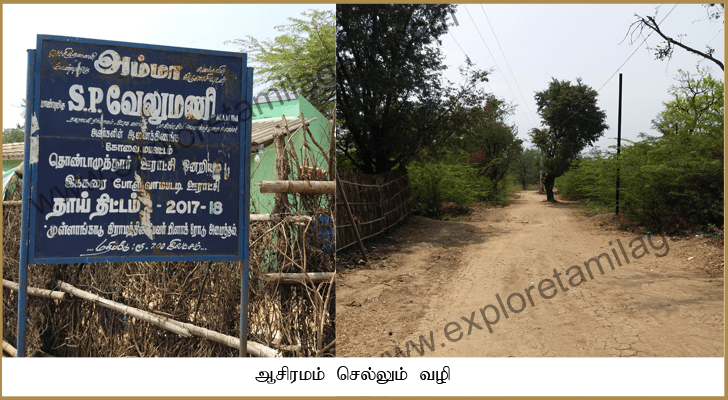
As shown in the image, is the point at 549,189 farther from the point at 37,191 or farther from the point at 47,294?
the point at 37,191

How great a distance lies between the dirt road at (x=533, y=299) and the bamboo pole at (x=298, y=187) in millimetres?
1897

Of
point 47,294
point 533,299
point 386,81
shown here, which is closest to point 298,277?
point 47,294

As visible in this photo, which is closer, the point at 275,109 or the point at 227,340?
the point at 227,340

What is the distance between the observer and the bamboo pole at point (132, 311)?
126 inches

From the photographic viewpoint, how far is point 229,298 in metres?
3.18

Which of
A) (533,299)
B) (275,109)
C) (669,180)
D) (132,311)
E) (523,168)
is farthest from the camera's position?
(523,168)

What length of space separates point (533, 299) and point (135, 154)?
15.6 ft

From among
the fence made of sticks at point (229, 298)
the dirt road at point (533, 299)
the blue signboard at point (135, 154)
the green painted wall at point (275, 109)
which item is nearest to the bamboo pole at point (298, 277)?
the fence made of sticks at point (229, 298)

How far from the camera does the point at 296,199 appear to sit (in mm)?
3182

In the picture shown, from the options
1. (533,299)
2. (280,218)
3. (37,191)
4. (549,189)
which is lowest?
(533,299)

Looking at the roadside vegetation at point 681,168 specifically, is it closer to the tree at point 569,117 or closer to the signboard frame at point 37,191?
the tree at point 569,117

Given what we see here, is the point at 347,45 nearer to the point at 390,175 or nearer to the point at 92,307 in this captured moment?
the point at 390,175

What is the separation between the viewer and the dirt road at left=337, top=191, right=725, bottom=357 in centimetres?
395

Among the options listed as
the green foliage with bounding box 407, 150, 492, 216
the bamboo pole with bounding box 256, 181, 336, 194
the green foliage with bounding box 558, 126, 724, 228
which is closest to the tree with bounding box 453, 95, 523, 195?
the green foliage with bounding box 407, 150, 492, 216
